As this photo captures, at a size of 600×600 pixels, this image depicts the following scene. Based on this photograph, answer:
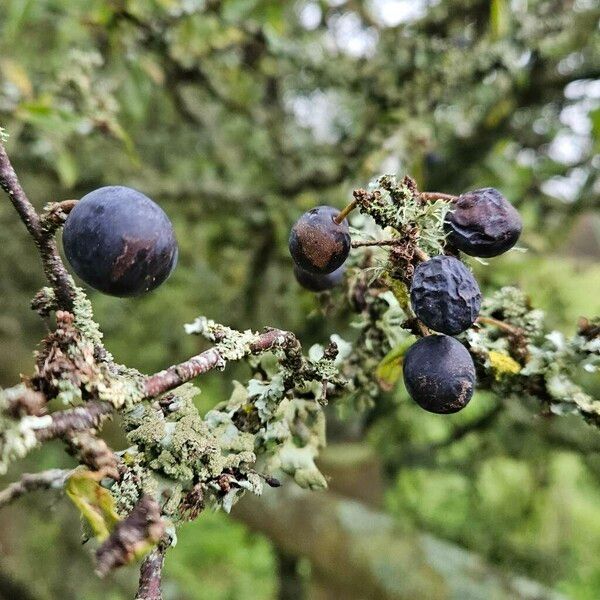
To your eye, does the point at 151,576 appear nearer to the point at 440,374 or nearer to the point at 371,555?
the point at 440,374

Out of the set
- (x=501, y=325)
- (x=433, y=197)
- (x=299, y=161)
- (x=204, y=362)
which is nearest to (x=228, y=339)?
(x=204, y=362)

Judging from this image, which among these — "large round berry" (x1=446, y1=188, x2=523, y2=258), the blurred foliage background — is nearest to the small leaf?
"large round berry" (x1=446, y1=188, x2=523, y2=258)

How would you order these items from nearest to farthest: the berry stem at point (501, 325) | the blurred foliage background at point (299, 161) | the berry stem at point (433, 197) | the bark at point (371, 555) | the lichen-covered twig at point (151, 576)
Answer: the lichen-covered twig at point (151, 576)
the berry stem at point (433, 197)
the berry stem at point (501, 325)
the bark at point (371, 555)
the blurred foliage background at point (299, 161)

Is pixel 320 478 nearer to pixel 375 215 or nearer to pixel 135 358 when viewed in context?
pixel 375 215

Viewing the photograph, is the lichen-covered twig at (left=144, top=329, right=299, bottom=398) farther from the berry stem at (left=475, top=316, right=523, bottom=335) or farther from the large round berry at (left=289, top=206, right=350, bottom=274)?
the berry stem at (left=475, top=316, right=523, bottom=335)

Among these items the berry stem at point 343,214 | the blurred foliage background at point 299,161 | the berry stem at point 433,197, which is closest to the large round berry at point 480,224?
the berry stem at point 433,197

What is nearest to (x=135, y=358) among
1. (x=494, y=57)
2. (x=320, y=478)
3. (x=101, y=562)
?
(x=494, y=57)

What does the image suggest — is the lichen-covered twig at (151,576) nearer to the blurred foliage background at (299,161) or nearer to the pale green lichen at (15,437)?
the pale green lichen at (15,437)
